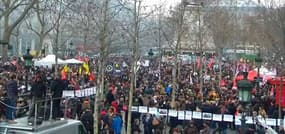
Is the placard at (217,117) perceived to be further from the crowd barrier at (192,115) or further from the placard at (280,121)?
the placard at (280,121)

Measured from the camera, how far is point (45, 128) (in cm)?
1418

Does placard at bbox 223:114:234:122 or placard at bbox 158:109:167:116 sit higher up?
placard at bbox 158:109:167:116

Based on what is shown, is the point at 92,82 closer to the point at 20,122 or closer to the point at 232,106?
the point at 232,106

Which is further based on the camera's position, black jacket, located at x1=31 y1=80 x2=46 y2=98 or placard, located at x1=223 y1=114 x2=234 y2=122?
placard, located at x1=223 y1=114 x2=234 y2=122

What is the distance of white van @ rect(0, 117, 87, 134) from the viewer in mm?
13547

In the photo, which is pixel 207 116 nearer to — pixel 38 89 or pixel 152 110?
pixel 152 110

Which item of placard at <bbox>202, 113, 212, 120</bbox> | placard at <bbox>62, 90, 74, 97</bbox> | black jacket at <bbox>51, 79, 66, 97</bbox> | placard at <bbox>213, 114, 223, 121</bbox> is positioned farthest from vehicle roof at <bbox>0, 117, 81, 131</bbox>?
placard at <bbox>62, 90, 74, 97</bbox>

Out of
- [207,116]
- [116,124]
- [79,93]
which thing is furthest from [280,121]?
[79,93]

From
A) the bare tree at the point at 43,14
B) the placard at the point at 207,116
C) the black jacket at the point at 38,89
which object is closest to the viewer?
the black jacket at the point at 38,89

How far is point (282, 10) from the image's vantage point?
35.4 m

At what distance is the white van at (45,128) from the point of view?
13.5 meters

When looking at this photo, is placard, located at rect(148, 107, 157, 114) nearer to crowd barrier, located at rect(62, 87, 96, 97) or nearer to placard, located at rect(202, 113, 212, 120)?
placard, located at rect(202, 113, 212, 120)

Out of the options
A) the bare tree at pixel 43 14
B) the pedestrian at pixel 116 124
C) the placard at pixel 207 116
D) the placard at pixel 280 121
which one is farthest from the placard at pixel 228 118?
the bare tree at pixel 43 14

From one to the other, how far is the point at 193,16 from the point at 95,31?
667 inches
